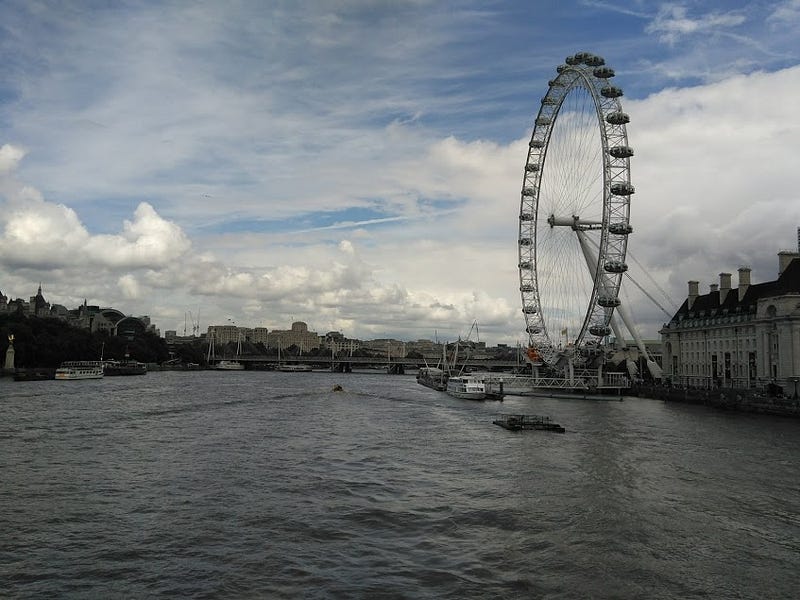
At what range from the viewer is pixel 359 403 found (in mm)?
65938

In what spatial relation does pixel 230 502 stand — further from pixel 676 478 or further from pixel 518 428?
pixel 518 428

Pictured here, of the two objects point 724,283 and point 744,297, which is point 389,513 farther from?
point 724,283

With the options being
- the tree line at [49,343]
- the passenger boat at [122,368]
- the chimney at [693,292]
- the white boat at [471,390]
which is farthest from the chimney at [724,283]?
the tree line at [49,343]

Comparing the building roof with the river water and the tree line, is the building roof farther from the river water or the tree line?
the tree line

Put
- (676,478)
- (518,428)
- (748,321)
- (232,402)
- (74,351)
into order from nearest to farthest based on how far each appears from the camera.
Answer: (676,478) < (518,428) < (232,402) < (748,321) < (74,351)

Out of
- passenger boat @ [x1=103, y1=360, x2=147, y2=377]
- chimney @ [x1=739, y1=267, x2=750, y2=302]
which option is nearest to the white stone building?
chimney @ [x1=739, y1=267, x2=750, y2=302]

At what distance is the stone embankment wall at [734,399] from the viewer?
54744mm

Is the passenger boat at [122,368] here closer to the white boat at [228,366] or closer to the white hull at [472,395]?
the white boat at [228,366]

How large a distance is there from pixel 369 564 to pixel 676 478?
16.7 meters

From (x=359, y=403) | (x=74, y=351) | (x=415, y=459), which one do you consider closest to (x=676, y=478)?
(x=415, y=459)

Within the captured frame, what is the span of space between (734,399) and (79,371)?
81.2m

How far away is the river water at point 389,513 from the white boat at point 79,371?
53.3 meters

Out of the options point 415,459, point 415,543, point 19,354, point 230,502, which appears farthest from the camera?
point 19,354

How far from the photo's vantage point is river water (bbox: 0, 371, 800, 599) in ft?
49.9
